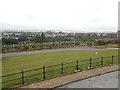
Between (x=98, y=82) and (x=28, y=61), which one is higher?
(x=28, y=61)

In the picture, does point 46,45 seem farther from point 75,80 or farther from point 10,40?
point 75,80

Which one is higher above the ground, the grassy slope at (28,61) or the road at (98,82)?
the grassy slope at (28,61)

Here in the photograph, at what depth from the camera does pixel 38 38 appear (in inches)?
1236

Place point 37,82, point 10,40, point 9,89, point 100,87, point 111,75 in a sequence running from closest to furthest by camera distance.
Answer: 1. point 9,89
2. point 100,87
3. point 37,82
4. point 111,75
5. point 10,40

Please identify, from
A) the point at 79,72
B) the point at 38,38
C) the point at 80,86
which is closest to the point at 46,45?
the point at 38,38

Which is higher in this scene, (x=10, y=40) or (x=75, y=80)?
(x=10, y=40)

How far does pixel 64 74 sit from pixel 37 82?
204cm

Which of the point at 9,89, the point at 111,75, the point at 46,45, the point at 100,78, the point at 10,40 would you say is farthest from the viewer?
the point at 10,40

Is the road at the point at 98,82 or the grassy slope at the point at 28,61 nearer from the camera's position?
the road at the point at 98,82

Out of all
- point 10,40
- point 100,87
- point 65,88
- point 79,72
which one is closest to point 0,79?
point 65,88

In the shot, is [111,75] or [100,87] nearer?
[100,87]

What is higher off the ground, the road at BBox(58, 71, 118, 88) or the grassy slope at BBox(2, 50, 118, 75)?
the grassy slope at BBox(2, 50, 118, 75)

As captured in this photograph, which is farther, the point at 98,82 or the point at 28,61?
the point at 28,61

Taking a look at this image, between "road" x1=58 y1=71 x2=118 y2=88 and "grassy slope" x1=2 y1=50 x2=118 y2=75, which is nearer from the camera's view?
"road" x1=58 y1=71 x2=118 y2=88
